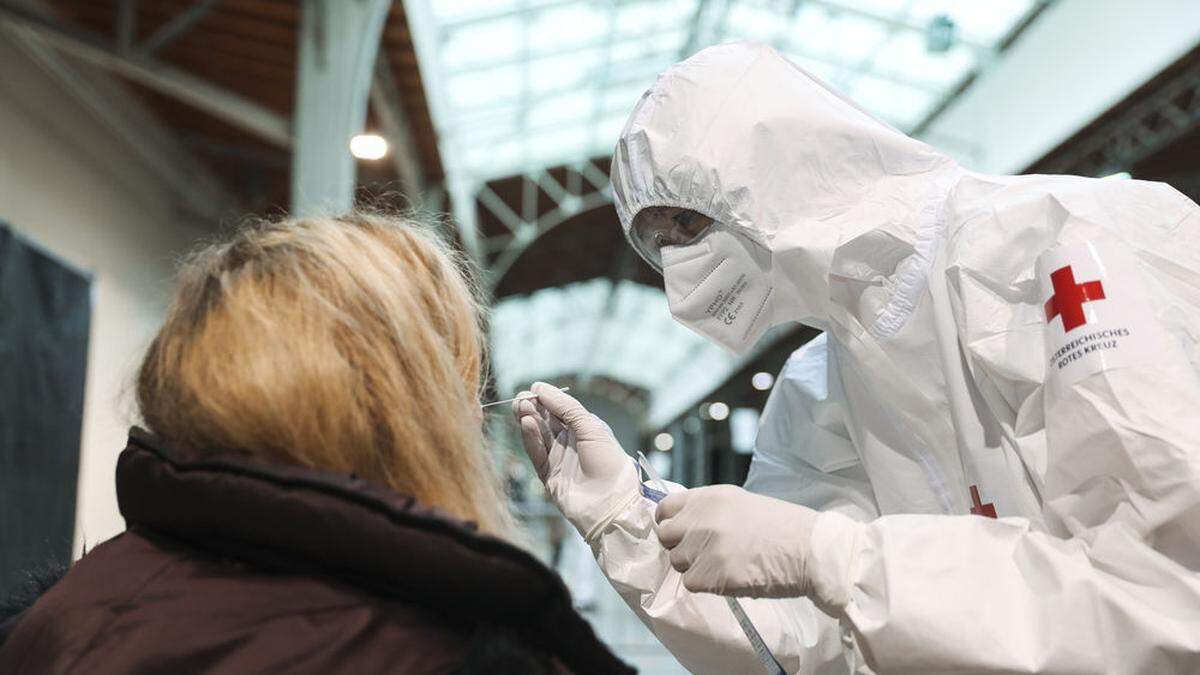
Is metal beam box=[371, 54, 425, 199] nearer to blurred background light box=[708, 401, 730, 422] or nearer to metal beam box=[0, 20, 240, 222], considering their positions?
metal beam box=[0, 20, 240, 222]

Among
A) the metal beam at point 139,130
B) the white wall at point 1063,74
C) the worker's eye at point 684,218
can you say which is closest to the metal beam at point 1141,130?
the white wall at point 1063,74

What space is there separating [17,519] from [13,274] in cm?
124

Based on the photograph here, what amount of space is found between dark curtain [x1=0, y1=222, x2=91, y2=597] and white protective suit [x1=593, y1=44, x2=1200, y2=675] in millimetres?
4269

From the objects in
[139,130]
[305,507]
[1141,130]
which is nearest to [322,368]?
[305,507]

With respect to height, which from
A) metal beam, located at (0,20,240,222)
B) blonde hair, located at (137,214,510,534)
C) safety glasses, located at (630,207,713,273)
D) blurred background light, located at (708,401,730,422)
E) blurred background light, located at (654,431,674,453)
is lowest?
blurred background light, located at (654,431,674,453)

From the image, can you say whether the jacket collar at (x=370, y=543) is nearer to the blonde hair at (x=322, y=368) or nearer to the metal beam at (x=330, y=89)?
the blonde hair at (x=322, y=368)

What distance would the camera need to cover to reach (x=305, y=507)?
93cm

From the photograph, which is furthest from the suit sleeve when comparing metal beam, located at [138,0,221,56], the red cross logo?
metal beam, located at [138,0,221,56]

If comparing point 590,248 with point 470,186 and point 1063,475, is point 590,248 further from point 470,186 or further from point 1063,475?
point 1063,475

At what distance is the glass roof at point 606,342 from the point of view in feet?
49.2

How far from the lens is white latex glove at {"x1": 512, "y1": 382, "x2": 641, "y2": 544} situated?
1768 mm

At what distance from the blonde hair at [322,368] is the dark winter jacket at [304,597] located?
2.8 inches

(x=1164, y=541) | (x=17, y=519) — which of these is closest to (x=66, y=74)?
(x=17, y=519)

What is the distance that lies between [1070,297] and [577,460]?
895 millimetres
